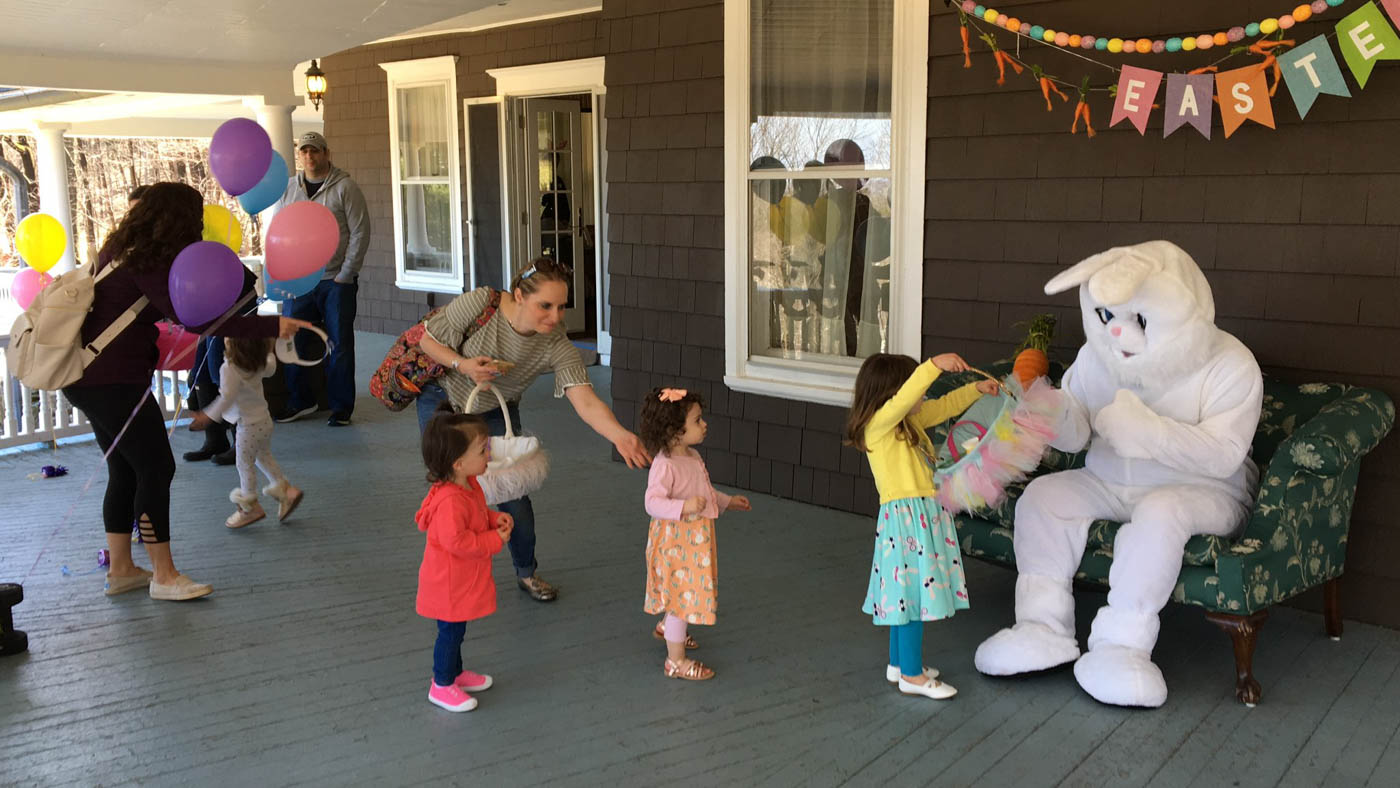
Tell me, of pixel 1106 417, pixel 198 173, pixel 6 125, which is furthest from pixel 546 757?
pixel 198 173

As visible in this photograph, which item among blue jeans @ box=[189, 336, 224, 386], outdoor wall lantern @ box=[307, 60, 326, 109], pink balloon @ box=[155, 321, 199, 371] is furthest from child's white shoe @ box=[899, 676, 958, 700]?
outdoor wall lantern @ box=[307, 60, 326, 109]

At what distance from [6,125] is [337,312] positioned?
333 inches

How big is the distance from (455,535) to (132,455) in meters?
1.47

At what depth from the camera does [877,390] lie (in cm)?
301

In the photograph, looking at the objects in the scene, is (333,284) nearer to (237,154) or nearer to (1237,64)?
(237,154)

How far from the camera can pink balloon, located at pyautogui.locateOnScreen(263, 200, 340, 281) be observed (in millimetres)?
3811

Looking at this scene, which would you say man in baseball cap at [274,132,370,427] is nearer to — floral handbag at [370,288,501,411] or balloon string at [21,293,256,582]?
balloon string at [21,293,256,582]

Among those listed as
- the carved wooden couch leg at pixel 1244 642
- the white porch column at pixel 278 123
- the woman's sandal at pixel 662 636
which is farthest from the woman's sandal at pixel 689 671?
the white porch column at pixel 278 123

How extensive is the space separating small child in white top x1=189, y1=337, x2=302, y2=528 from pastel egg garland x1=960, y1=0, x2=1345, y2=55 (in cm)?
311

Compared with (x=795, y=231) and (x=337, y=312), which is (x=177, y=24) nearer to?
(x=337, y=312)

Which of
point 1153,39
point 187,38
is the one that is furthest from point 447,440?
point 187,38

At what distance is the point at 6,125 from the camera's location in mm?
12852

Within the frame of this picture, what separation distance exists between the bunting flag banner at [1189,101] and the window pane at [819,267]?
130 cm

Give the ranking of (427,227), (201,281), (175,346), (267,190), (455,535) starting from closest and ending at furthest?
(455,535) < (201,281) < (267,190) < (175,346) < (427,227)
